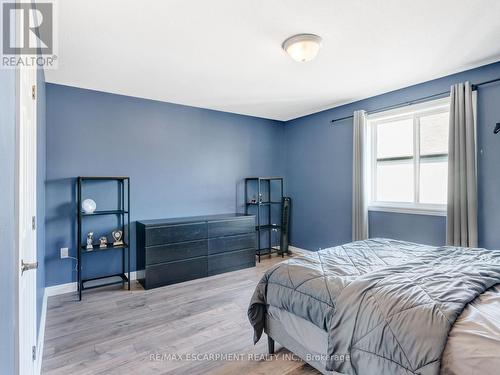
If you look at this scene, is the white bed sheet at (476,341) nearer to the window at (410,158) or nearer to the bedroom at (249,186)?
the bedroom at (249,186)

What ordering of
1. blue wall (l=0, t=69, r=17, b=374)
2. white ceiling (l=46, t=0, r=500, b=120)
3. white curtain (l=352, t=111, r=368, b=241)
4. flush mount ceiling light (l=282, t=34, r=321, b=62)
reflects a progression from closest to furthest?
blue wall (l=0, t=69, r=17, b=374)
white ceiling (l=46, t=0, r=500, b=120)
flush mount ceiling light (l=282, t=34, r=321, b=62)
white curtain (l=352, t=111, r=368, b=241)

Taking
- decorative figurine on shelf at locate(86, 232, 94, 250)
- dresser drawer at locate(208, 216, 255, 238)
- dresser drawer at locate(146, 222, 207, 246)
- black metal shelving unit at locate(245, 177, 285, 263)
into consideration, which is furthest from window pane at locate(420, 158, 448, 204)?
decorative figurine on shelf at locate(86, 232, 94, 250)

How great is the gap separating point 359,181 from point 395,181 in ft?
1.50

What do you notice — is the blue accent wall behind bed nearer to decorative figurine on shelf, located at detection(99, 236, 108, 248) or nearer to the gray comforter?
decorative figurine on shelf, located at detection(99, 236, 108, 248)

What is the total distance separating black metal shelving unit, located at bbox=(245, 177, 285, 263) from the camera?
4824mm

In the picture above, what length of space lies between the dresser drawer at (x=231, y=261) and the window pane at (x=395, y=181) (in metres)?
2.09

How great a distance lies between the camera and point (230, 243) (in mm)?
4066

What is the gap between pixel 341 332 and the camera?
1.46 m

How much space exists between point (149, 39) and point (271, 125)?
3126 millimetres

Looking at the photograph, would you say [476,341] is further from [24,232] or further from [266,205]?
[266,205]

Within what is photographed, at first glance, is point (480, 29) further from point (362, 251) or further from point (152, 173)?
point (152, 173)

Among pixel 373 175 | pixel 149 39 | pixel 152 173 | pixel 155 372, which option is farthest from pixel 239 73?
pixel 155 372

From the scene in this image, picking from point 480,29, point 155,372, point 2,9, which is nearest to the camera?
point 2,9

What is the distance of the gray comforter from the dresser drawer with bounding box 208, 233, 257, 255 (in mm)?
1919
